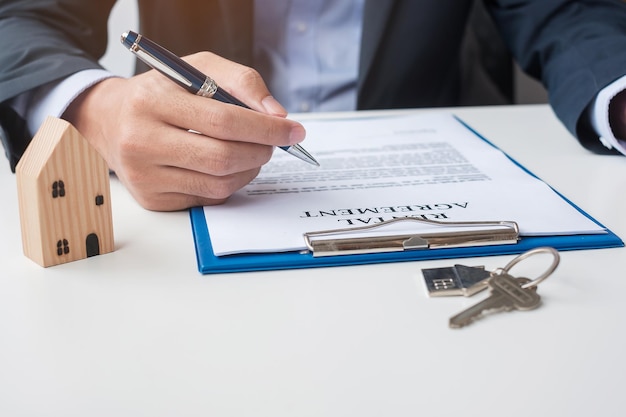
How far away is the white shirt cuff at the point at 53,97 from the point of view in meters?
0.78

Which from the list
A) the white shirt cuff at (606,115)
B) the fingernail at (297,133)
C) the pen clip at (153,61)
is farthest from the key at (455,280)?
the white shirt cuff at (606,115)

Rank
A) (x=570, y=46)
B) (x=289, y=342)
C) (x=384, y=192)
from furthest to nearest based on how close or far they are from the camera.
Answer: (x=570, y=46) < (x=384, y=192) < (x=289, y=342)

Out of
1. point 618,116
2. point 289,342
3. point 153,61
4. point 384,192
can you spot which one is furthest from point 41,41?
point 618,116

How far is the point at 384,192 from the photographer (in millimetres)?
680

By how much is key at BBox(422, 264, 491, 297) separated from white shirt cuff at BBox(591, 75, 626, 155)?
1.33ft

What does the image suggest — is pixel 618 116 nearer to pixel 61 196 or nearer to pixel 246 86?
pixel 246 86

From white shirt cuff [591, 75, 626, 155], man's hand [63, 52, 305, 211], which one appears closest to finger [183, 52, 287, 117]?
man's hand [63, 52, 305, 211]

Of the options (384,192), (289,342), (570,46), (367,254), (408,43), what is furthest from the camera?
(408,43)

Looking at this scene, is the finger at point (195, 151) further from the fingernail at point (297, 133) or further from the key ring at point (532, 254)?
the key ring at point (532, 254)

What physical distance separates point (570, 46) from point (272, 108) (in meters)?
0.58

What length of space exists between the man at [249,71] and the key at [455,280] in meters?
0.17

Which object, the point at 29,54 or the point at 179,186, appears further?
the point at 29,54

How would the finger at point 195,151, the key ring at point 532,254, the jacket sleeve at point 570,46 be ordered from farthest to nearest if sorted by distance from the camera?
the jacket sleeve at point 570,46 → the finger at point 195,151 → the key ring at point 532,254

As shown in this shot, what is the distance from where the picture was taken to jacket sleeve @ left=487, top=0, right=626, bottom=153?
89cm
